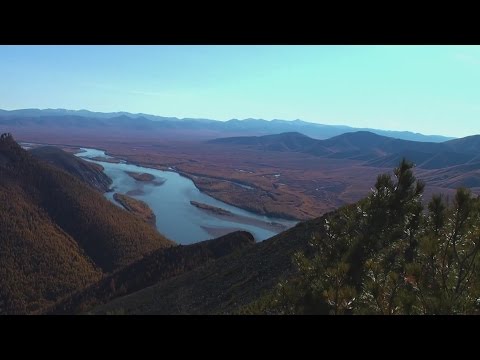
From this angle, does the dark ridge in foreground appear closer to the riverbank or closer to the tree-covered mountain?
the tree-covered mountain

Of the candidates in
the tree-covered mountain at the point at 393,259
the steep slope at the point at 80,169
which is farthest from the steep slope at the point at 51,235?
the tree-covered mountain at the point at 393,259

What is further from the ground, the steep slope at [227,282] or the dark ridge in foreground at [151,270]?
the steep slope at [227,282]

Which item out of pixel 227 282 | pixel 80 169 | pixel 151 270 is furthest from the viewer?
pixel 80 169

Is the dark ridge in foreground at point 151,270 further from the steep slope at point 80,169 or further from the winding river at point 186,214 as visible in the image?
the steep slope at point 80,169

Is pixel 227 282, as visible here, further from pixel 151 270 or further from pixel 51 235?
pixel 51 235

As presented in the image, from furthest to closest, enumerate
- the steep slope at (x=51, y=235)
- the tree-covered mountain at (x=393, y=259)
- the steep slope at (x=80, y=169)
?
1. the steep slope at (x=80, y=169)
2. the steep slope at (x=51, y=235)
3. the tree-covered mountain at (x=393, y=259)

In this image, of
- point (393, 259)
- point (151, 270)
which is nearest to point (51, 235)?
point (151, 270)
